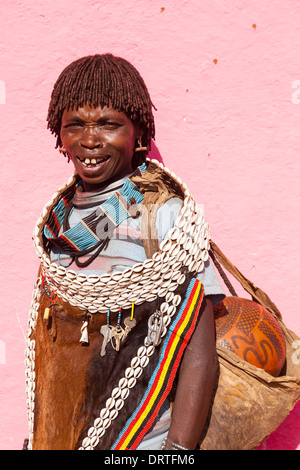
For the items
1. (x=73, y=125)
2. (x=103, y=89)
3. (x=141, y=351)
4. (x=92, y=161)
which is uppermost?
(x=103, y=89)

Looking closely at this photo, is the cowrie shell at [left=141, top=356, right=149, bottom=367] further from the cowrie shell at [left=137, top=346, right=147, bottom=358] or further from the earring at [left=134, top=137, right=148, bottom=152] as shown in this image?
the earring at [left=134, top=137, right=148, bottom=152]

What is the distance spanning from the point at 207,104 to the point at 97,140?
88 cm

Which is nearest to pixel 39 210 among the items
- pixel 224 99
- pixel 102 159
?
pixel 102 159

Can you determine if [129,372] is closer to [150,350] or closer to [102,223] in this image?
[150,350]

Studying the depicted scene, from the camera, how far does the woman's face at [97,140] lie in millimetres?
2186

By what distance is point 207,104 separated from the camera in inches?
113

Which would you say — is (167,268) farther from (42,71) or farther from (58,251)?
(42,71)

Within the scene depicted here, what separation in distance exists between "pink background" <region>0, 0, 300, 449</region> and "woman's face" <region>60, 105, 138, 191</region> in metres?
0.72

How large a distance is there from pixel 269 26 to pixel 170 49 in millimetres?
497

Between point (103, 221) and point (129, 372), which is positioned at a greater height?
point (103, 221)

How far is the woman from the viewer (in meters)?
2.16

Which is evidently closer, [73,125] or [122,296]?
[122,296]

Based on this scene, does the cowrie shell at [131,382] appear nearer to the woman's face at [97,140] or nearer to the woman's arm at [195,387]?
the woman's arm at [195,387]

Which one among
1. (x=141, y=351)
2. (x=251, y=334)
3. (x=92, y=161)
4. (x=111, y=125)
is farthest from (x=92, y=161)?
(x=251, y=334)
